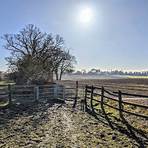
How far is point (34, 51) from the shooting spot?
135 feet

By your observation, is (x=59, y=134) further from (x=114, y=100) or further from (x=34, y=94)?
(x=34, y=94)

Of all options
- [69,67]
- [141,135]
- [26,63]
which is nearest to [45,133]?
[141,135]

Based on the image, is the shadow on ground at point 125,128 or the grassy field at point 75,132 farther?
the shadow on ground at point 125,128

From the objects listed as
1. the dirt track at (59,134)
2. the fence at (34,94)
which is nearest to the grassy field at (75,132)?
the dirt track at (59,134)

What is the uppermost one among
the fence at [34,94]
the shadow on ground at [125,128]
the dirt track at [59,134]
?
the fence at [34,94]

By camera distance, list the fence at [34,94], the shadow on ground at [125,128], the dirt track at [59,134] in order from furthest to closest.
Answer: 1. the fence at [34,94]
2. the shadow on ground at [125,128]
3. the dirt track at [59,134]

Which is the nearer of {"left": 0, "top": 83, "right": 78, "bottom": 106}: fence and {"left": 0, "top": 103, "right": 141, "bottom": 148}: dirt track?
{"left": 0, "top": 103, "right": 141, "bottom": 148}: dirt track

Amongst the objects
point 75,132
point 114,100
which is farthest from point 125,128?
point 114,100

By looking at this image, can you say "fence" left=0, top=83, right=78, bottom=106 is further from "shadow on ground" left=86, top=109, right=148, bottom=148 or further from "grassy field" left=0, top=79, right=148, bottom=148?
"shadow on ground" left=86, top=109, right=148, bottom=148

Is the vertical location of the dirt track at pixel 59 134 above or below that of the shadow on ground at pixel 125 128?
below

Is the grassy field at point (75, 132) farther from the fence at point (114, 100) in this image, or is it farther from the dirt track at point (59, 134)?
the fence at point (114, 100)

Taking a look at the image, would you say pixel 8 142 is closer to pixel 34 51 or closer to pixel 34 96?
pixel 34 96

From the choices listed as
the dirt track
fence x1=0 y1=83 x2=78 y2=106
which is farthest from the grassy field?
fence x1=0 y1=83 x2=78 y2=106

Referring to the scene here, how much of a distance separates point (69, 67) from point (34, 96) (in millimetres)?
37002
